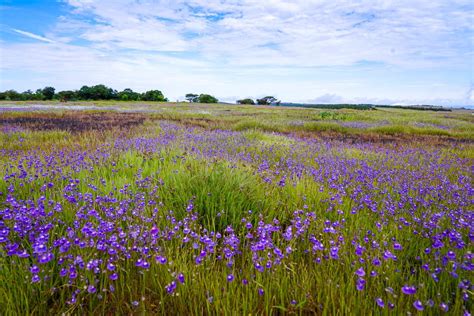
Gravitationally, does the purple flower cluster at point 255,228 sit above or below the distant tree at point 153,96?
below

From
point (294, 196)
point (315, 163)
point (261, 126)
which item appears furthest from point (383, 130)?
point (294, 196)

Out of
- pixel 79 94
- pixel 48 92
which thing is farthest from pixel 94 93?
pixel 48 92

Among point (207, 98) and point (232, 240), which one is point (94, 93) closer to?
point (207, 98)

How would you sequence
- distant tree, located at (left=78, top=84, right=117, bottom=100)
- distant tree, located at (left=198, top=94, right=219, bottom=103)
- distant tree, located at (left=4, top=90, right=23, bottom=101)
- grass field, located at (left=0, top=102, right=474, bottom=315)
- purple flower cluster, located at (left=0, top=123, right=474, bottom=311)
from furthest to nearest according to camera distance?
distant tree, located at (left=198, top=94, right=219, bottom=103) → distant tree, located at (left=78, top=84, right=117, bottom=100) → distant tree, located at (left=4, top=90, right=23, bottom=101) → purple flower cluster, located at (left=0, top=123, right=474, bottom=311) → grass field, located at (left=0, top=102, right=474, bottom=315)

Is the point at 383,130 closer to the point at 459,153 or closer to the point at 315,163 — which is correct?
the point at 459,153

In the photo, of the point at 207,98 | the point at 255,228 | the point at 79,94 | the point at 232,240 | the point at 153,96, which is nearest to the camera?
the point at 232,240

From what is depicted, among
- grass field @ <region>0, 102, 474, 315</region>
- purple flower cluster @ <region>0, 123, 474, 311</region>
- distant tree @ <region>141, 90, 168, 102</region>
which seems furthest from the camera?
distant tree @ <region>141, 90, 168, 102</region>

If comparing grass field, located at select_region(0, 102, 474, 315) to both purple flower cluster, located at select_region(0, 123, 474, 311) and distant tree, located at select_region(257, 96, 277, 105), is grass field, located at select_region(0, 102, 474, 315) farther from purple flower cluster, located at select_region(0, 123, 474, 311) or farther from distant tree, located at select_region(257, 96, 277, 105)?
distant tree, located at select_region(257, 96, 277, 105)

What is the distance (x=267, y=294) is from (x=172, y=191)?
1.99m

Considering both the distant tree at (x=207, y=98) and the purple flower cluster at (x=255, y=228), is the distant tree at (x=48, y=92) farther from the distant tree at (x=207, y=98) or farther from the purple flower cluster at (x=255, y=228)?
the purple flower cluster at (x=255, y=228)

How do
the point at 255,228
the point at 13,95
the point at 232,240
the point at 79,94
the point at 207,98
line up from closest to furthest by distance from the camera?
the point at 232,240
the point at 255,228
the point at 13,95
the point at 79,94
the point at 207,98

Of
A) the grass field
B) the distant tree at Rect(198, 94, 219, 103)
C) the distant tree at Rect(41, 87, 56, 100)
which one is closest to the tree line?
the distant tree at Rect(41, 87, 56, 100)

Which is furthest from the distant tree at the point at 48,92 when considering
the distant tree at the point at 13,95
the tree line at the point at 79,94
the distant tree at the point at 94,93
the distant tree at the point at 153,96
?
the distant tree at the point at 153,96

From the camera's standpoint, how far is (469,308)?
1.83m
